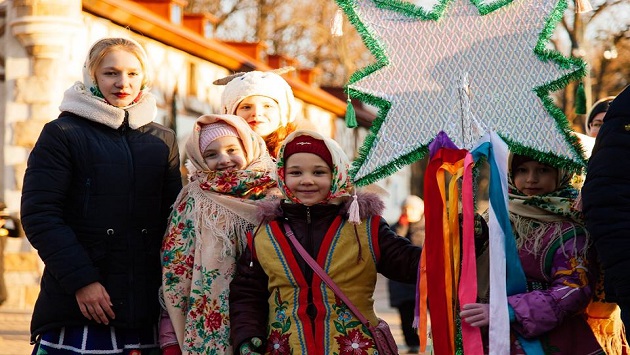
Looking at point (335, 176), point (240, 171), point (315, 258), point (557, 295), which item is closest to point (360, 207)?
point (335, 176)

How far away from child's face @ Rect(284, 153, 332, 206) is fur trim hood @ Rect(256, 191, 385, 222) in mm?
93

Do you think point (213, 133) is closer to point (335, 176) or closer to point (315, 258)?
point (335, 176)

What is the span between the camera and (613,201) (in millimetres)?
3225

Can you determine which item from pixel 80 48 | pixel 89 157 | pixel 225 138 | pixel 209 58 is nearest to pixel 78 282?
pixel 89 157

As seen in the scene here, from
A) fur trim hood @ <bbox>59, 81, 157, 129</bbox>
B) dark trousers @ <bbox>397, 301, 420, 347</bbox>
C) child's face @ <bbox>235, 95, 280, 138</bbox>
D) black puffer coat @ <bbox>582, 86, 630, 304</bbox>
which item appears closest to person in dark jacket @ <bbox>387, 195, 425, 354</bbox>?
dark trousers @ <bbox>397, 301, 420, 347</bbox>

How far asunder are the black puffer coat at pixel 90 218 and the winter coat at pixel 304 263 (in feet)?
1.25

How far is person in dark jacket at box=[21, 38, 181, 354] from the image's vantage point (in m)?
3.89

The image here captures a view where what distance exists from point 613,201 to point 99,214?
1823 mm

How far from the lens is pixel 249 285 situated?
155 inches

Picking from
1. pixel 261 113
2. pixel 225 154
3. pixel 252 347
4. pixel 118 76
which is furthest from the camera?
pixel 261 113

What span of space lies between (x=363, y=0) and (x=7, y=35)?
32.8 ft

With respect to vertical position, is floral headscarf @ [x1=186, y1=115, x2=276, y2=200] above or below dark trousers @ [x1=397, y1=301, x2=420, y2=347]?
above

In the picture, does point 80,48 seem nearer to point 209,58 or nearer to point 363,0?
point 209,58

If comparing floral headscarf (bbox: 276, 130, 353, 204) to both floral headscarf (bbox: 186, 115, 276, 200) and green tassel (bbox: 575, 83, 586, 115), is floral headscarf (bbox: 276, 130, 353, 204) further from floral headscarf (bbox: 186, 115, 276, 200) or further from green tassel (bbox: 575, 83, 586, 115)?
green tassel (bbox: 575, 83, 586, 115)
